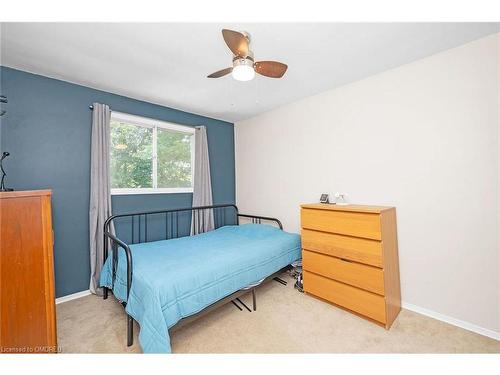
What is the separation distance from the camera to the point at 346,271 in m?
2.09

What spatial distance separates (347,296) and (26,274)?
2.44 meters

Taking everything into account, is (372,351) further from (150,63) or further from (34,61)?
(34,61)

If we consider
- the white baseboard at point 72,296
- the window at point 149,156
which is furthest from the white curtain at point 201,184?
the white baseboard at point 72,296

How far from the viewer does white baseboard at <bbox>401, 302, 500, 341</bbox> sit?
1.68 metres

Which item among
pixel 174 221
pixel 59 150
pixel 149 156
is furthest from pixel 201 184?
pixel 59 150

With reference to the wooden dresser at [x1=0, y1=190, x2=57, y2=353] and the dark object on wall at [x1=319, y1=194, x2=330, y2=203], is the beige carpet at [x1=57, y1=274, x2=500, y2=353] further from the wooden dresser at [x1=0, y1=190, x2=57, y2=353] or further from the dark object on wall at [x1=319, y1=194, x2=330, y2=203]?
the dark object on wall at [x1=319, y1=194, x2=330, y2=203]

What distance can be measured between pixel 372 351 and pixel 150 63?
120 inches

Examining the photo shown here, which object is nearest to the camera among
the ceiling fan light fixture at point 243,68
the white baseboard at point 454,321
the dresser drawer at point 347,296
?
the ceiling fan light fixture at point 243,68

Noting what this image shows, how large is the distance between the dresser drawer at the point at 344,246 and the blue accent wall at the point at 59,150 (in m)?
2.37

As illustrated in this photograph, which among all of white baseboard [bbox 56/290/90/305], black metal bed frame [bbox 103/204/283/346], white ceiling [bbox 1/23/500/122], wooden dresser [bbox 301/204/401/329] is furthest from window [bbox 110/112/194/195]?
wooden dresser [bbox 301/204/401/329]

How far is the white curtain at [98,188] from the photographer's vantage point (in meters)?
2.43

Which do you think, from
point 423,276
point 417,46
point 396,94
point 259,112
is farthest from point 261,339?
point 259,112

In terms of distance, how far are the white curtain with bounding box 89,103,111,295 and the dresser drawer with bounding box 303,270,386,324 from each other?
239cm

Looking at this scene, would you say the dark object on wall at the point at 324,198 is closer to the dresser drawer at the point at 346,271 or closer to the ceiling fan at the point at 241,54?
the dresser drawer at the point at 346,271
